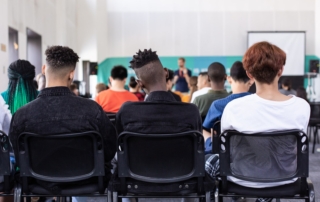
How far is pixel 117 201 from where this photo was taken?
7.18 feet

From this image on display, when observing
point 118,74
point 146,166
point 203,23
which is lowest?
point 146,166

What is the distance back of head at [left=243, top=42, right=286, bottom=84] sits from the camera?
2.20 m

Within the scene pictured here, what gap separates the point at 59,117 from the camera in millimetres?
2135

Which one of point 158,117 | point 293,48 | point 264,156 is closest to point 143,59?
point 158,117

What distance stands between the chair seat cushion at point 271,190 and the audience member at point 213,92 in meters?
1.63

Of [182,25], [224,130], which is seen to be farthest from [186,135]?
[182,25]

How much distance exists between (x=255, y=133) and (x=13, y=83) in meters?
1.69

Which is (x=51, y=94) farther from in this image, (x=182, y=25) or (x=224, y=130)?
(x=182, y=25)

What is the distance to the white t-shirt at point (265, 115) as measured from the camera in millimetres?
2129

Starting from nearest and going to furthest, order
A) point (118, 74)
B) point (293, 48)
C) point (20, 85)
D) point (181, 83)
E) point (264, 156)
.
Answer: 1. point (264, 156)
2. point (20, 85)
3. point (118, 74)
4. point (181, 83)
5. point (293, 48)

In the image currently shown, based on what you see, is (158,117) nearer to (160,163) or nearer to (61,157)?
(160,163)

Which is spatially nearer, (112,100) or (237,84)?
(237,84)

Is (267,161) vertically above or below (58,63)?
below

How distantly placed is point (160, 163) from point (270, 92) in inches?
24.4
